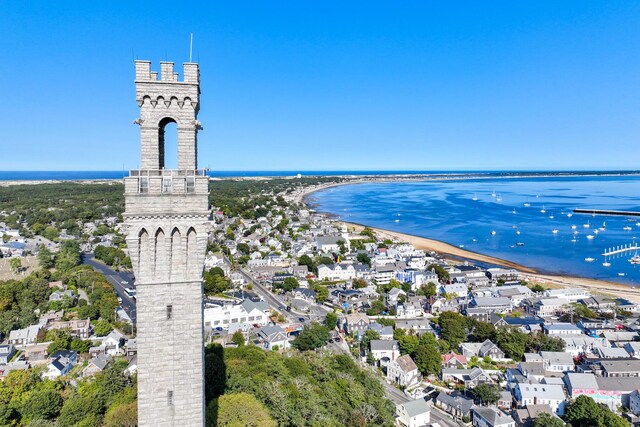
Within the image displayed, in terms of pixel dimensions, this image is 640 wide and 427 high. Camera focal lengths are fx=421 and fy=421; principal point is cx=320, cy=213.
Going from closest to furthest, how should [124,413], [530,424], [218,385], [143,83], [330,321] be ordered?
[143,83], [124,413], [218,385], [530,424], [330,321]

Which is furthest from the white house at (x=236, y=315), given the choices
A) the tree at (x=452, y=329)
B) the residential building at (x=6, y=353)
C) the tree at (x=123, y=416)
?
the tree at (x=123, y=416)

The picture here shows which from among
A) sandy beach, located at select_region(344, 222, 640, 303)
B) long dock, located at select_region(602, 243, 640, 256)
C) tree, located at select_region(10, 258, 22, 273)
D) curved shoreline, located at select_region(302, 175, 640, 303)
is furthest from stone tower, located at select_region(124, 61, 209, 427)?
long dock, located at select_region(602, 243, 640, 256)

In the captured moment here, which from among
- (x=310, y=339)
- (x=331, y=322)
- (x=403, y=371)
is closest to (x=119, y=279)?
(x=331, y=322)

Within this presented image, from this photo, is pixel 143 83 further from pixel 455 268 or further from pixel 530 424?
pixel 455 268

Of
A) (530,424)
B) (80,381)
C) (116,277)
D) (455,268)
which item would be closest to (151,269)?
(80,381)

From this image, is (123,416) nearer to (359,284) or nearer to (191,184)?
(191,184)

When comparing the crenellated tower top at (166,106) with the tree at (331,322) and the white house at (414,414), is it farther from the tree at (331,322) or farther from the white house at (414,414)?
the tree at (331,322)
